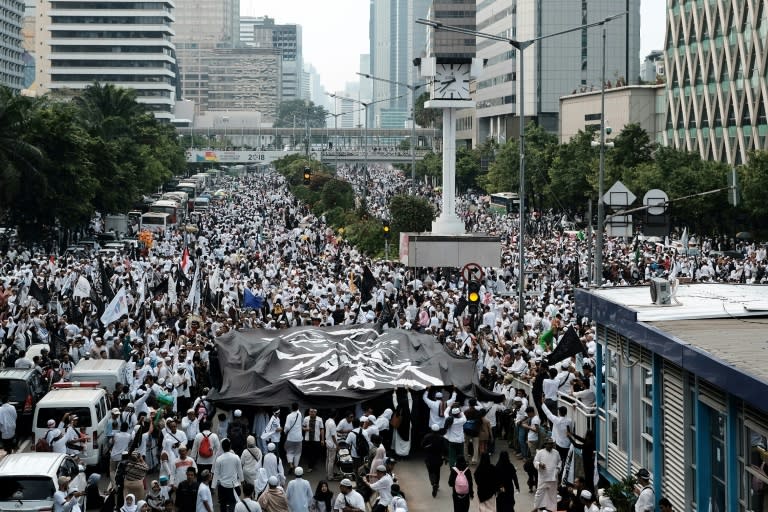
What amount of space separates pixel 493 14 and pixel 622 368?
120 m

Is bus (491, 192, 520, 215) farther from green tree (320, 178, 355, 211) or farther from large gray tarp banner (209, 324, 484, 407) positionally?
large gray tarp banner (209, 324, 484, 407)

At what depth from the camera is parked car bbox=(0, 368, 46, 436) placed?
68.0 ft

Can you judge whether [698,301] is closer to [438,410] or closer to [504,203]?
[438,410]

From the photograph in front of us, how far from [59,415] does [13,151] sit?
36615 millimetres

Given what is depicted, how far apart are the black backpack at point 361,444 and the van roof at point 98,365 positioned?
213 inches

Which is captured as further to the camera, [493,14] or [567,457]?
[493,14]

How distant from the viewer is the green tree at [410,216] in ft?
185

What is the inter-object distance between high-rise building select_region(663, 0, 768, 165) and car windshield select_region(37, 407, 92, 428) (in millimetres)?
59523

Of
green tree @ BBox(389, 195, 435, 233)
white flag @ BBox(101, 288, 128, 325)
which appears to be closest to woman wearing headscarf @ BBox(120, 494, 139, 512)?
white flag @ BBox(101, 288, 128, 325)

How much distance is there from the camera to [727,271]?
1704 inches

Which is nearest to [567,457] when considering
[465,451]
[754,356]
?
[465,451]

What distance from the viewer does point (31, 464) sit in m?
15.0

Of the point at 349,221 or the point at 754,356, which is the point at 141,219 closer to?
the point at 349,221

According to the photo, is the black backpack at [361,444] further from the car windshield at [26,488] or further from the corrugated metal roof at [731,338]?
the corrugated metal roof at [731,338]
